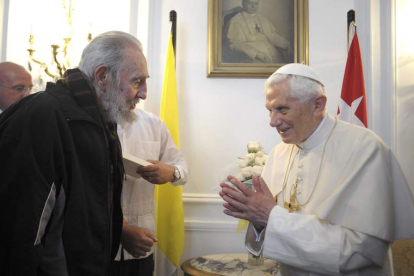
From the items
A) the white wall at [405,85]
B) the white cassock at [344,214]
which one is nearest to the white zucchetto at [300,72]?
the white cassock at [344,214]

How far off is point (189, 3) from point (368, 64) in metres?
1.96

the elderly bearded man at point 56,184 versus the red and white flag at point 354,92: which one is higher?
the red and white flag at point 354,92

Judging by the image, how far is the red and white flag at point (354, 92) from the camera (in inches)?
156

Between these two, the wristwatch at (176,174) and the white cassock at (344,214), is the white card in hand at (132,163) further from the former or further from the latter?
the white cassock at (344,214)

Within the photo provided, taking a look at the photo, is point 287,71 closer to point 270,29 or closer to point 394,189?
point 394,189

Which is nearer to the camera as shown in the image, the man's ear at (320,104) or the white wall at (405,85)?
the man's ear at (320,104)

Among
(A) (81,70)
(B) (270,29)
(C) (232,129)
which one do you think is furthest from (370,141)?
(B) (270,29)

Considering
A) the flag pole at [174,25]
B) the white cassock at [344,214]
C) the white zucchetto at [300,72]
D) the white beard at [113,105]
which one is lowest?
the white cassock at [344,214]

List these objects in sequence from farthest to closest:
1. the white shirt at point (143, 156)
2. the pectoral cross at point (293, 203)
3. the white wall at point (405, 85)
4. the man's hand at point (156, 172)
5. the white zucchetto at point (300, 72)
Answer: the white wall at point (405, 85) → the white shirt at point (143, 156) → the man's hand at point (156, 172) → the white zucchetto at point (300, 72) → the pectoral cross at point (293, 203)

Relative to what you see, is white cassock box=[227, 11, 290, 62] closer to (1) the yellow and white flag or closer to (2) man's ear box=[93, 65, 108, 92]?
(1) the yellow and white flag

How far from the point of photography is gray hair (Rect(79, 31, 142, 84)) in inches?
81.7

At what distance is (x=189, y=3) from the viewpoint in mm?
4551

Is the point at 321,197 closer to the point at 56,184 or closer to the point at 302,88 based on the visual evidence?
the point at 302,88

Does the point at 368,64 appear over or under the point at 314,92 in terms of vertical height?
over
